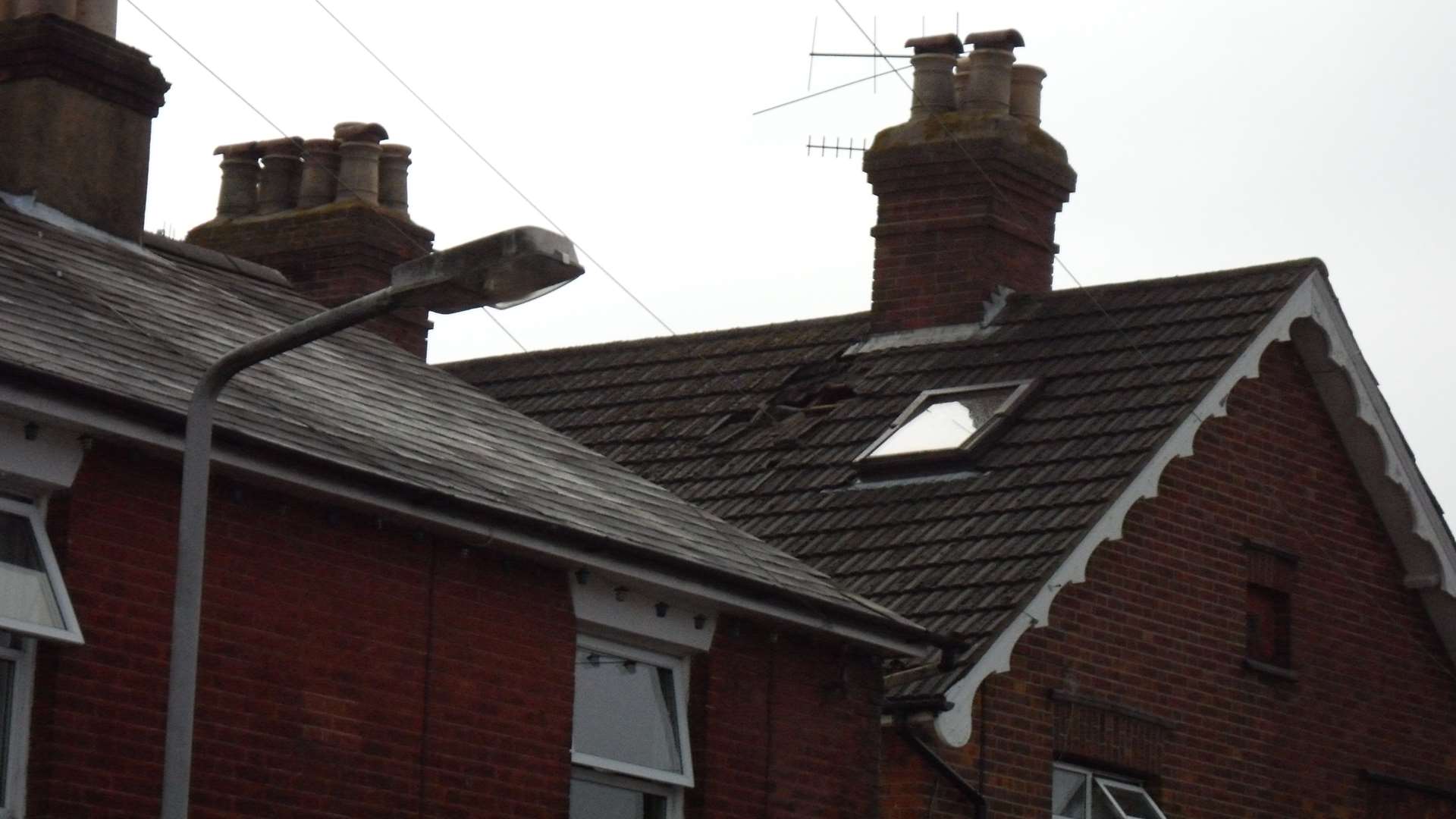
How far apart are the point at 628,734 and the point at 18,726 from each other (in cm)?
422

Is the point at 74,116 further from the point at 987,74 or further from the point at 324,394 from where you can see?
the point at 987,74

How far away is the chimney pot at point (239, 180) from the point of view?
956 inches

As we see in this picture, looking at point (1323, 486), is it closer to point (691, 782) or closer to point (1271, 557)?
point (1271, 557)

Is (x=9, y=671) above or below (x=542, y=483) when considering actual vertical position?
below

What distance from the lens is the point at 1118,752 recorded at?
18.5m

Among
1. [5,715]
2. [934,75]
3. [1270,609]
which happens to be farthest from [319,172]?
[5,715]

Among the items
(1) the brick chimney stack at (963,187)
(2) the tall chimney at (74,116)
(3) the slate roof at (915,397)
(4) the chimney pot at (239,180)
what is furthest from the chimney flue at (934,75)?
(2) the tall chimney at (74,116)

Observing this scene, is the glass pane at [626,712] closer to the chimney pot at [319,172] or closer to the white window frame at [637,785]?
the white window frame at [637,785]

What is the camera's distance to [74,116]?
1675 centimetres

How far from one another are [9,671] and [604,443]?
10610mm

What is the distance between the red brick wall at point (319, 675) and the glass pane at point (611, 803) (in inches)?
9.4

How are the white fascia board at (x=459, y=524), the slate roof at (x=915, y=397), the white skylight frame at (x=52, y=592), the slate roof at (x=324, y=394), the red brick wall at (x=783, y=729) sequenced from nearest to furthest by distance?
the white skylight frame at (x=52, y=592), the white fascia board at (x=459, y=524), the slate roof at (x=324, y=394), the red brick wall at (x=783, y=729), the slate roof at (x=915, y=397)

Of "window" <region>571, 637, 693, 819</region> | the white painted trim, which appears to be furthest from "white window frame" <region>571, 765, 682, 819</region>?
the white painted trim

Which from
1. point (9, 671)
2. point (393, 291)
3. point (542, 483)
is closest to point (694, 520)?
point (542, 483)
